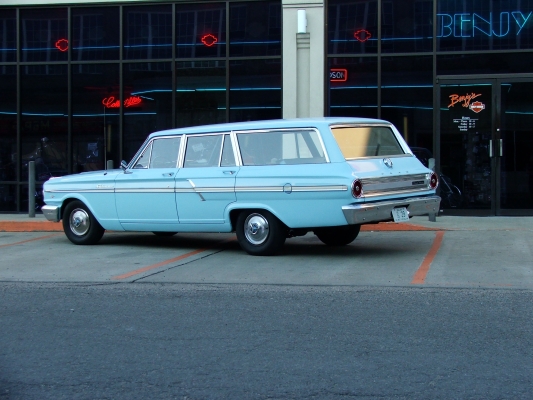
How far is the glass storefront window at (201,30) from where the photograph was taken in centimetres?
1558

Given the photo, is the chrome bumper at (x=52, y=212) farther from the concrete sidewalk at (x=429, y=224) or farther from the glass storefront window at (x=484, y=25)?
the glass storefront window at (x=484, y=25)

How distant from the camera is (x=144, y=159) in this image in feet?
36.2

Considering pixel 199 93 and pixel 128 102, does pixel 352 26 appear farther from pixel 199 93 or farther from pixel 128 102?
pixel 128 102

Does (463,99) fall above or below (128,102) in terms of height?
below

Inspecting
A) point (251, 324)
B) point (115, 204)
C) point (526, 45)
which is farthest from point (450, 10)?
point (251, 324)

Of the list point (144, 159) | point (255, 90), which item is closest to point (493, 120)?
point (255, 90)

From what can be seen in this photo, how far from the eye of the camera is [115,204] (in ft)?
36.3

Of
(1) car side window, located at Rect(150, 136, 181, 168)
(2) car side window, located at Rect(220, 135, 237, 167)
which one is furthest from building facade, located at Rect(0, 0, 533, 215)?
(2) car side window, located at Rect(220, 135, 237, 167)

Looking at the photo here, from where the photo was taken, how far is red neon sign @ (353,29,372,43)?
48.8 feet

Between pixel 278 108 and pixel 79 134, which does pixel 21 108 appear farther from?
pixel 278 108

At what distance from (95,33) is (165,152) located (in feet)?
20.9

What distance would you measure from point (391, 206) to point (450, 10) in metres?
6.53

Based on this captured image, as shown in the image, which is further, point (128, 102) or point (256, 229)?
point (128, 102)

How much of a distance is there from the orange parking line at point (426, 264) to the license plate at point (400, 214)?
22.4 inches
